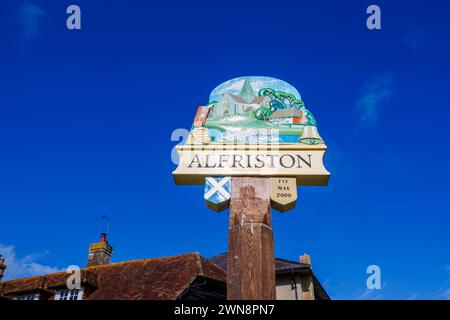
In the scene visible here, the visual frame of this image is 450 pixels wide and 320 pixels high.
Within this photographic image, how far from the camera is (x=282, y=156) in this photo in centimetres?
416

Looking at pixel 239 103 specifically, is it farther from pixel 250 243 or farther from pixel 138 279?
pixel 138 279

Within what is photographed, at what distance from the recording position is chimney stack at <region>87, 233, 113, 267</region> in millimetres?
18828

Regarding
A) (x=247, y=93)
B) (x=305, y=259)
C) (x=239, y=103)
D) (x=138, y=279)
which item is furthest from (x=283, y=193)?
(x=305, y=259)

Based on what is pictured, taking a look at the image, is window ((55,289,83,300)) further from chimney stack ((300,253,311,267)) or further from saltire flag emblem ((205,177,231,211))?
saltire flag emblem ((205,177,231,211))

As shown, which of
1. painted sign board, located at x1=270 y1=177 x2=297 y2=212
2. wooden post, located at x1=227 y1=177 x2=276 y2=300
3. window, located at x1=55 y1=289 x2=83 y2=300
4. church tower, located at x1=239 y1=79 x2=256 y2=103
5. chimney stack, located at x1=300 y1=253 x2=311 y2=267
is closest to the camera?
wooden post, located at x1=227 y1=177 x2=276 y2=300

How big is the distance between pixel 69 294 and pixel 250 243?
12.6 metres

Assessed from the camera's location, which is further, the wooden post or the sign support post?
the sign support post

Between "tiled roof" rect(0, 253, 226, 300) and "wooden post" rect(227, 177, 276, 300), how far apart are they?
8.57 m

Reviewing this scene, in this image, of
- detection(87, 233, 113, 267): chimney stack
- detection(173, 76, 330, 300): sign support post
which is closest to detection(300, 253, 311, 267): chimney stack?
detection(87, 233, 113, 267): chimney stack

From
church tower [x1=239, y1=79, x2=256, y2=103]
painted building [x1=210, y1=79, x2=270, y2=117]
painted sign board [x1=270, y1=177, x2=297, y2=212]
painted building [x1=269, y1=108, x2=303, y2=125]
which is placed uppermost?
church tower [x1=239, y1=79, x2=256, y2=103]
